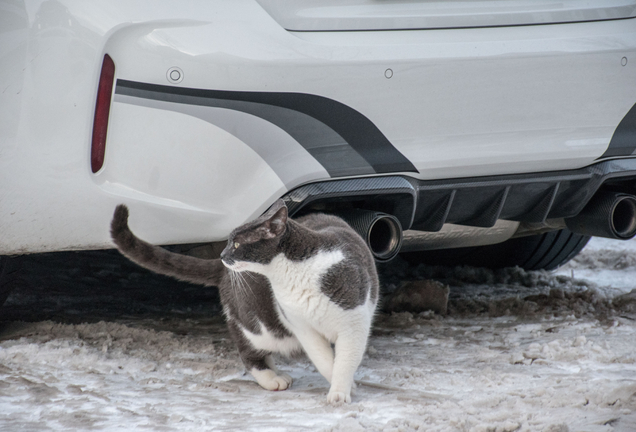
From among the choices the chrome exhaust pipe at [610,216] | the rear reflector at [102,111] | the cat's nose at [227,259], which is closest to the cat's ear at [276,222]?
the cat's nose at [227,259]

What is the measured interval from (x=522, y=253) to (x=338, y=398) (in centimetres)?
226

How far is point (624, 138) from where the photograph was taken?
107 inches

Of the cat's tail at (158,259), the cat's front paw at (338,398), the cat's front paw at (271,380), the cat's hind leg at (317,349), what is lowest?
the cat's front paw at (271,380)

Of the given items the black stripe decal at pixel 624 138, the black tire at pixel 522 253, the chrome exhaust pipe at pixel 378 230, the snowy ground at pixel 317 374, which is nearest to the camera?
the snowy ground at pixel 317 374

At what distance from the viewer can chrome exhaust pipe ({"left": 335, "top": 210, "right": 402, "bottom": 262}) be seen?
2.42 m

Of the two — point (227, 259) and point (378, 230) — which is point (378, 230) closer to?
point (378, 230)

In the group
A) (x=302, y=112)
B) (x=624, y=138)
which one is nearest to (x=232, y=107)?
(x=302, y=112)

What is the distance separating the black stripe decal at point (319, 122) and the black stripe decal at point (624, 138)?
0.86 metres

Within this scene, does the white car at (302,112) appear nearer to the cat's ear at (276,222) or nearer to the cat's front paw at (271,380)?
the cat's ear at (276,222)

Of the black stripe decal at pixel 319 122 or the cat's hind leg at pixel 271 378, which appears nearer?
the black stripe decal at pixel 319 122

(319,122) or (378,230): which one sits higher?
(319,122)

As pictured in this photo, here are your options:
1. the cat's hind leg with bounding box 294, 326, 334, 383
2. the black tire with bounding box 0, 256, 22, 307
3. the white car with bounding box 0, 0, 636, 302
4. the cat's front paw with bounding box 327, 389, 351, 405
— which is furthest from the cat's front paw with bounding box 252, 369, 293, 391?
the black tire with bounding box 0, 256, 22, 307

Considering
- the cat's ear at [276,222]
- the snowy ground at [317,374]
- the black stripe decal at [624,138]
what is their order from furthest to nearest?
the black stripe decal at [624,138]
the cat's ear at [276,222]
the snowy ground at [317,374]

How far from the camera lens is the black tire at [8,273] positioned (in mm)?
2492
